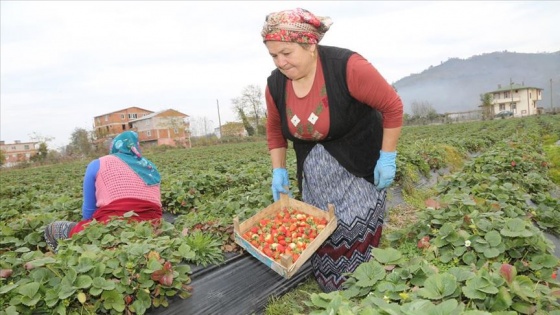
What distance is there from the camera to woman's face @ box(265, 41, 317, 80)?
7.23ft

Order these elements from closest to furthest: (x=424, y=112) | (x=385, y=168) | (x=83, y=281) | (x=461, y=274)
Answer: (x=461, y=274) < (x=83, y=281) < (x=385, y=168) < (x=424, y=112)

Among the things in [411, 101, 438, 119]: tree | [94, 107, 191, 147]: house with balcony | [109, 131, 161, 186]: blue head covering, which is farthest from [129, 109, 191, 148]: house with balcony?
[109, 131, 161, 186]: blue head covering

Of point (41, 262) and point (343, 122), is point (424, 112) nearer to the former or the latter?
point (343, 122)

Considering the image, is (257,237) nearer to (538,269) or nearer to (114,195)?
(114,195)

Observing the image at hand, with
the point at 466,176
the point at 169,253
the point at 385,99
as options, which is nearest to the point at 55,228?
the point at 169,253

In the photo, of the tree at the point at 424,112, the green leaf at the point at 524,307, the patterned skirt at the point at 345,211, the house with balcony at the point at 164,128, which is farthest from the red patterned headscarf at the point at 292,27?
the tree at the point at 424,112

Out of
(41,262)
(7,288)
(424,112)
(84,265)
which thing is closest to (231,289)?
(84,265)

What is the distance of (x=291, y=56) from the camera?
2225mm

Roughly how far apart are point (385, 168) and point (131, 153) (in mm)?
2248

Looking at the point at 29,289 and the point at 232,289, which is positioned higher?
the point at 29,289

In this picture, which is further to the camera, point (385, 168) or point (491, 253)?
point (385, 168)

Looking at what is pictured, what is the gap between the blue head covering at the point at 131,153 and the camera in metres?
3.33

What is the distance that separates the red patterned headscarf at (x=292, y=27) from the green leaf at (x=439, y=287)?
145 centimetres

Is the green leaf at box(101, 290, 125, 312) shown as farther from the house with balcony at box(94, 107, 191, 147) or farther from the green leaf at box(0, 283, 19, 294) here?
the house with balcony at box(94, 107, 191, 147)
